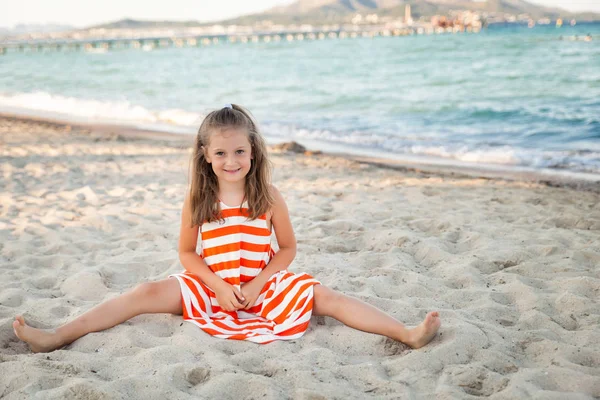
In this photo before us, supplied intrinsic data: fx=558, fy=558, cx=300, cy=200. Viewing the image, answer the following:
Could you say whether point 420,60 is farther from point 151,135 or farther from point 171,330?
point 171,330

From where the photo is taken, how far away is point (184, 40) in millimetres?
92375

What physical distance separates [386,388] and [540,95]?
44.6 ft

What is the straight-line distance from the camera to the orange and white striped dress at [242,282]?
280cm

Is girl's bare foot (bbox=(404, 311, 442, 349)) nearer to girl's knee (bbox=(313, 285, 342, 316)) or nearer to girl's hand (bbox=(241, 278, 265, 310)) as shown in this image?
girl's knee (bbox=(313, 285, 342, 316))

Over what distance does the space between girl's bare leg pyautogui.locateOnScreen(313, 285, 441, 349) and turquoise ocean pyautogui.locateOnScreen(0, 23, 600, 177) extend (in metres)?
5.30

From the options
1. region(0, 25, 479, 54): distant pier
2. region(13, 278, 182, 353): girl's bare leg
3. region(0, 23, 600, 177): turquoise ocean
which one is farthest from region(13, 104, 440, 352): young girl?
region(0, 25, 479, 54): distant pier

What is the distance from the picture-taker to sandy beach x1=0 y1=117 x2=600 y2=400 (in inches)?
90.0

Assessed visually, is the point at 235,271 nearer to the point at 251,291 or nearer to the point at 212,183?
the point at 251,291

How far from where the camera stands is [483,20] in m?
105

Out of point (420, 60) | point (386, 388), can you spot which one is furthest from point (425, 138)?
point (420, 60)

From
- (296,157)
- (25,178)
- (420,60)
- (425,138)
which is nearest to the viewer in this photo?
(25,178)

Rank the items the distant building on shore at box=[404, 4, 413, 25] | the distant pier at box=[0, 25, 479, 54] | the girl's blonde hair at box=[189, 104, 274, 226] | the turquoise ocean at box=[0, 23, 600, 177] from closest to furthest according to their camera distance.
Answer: the girl's blonde hair at box=[189, 104, 274, 226]
the turquoise ocean at box=[0, 23, 600, 177]
the distant pier at box=[0, 25, 479, 54]
the distant building on shore at box=[404, 4, 413, 25]

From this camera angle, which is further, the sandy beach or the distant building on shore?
the distant building on shore

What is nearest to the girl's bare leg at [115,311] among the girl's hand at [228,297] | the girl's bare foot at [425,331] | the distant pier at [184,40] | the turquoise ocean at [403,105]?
the girl's hand at [228,297]
